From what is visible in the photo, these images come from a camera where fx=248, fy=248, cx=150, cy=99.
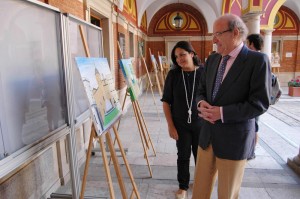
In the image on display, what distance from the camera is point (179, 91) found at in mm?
2219

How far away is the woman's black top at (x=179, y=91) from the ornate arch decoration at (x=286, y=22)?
42.6ft

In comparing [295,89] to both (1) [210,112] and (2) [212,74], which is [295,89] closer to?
(2) [212,74]

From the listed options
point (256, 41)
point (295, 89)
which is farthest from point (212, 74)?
point (295, 89)

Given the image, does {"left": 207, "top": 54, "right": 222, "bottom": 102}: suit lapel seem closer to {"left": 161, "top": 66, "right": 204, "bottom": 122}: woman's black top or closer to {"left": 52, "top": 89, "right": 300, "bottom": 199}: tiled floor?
{"left": 161, "top": 66, "right": 204, "bottom": 122}: woman's black top

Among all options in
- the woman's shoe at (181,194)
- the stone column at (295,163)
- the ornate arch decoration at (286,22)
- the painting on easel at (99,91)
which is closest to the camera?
the painting on easel at (99,91)

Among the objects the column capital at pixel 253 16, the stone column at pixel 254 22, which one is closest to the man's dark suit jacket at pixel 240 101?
the stone column at pixel 254 22

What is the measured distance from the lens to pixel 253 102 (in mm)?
1437

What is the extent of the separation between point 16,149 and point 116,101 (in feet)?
2.70

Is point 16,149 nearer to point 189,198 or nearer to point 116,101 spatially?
point 116,101

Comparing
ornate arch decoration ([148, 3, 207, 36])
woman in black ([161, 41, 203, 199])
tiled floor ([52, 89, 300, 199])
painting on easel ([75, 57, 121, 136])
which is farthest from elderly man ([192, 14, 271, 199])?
ornate arch decoration ([148, 3, 207, 36])

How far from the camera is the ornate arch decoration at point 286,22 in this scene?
42.1ft

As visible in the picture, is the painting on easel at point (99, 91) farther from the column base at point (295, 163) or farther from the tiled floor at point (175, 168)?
the column base at point (295, 163)

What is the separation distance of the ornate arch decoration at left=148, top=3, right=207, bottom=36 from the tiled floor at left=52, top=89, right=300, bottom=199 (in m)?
9.43

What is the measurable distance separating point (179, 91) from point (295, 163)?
1933mm
